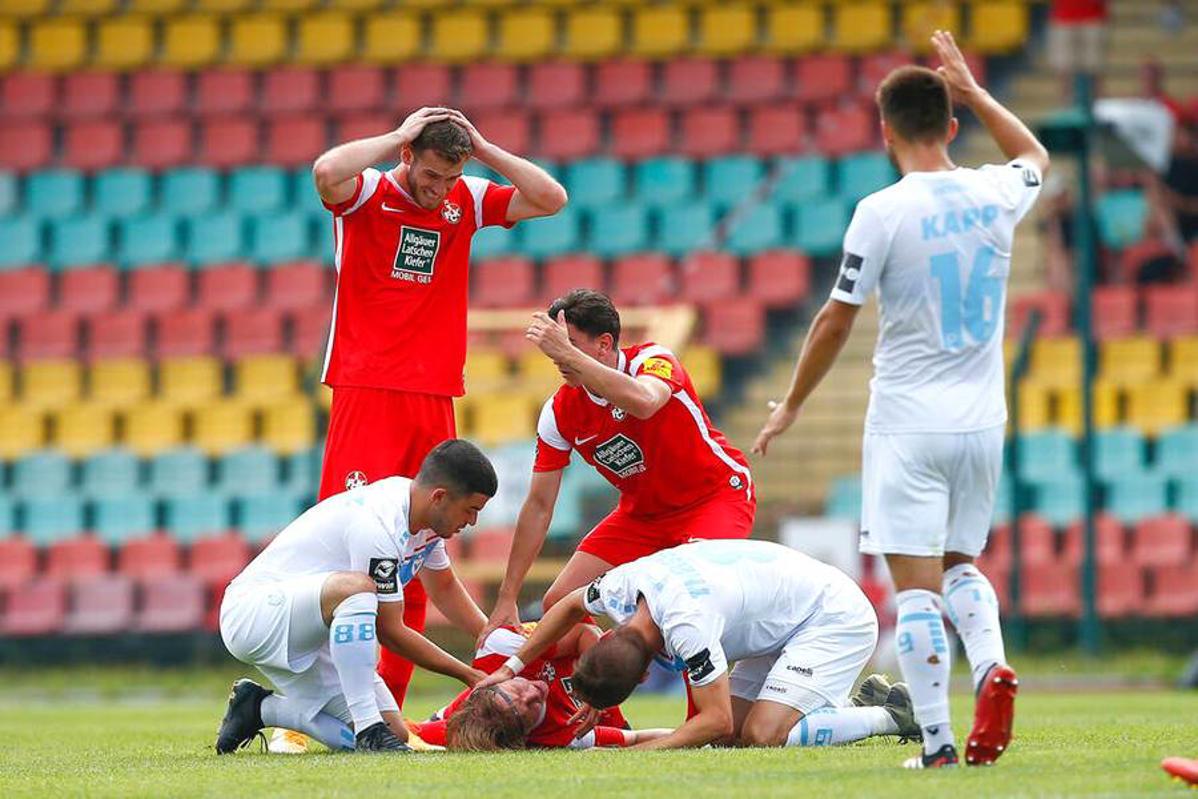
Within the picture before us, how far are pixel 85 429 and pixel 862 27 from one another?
9166 millimetres

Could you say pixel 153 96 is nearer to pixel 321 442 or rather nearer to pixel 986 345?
pixel 321 442

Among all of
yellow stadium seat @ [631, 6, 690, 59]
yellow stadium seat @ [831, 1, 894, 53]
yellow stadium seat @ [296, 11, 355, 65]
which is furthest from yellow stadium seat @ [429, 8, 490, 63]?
yellow stadium seat @ [831, 1, 894, 53]

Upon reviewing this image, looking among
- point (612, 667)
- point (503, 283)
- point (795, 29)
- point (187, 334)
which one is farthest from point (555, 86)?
point (612, 667)

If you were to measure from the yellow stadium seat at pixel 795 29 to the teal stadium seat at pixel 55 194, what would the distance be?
7.66 m

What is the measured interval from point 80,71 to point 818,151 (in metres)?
8.76

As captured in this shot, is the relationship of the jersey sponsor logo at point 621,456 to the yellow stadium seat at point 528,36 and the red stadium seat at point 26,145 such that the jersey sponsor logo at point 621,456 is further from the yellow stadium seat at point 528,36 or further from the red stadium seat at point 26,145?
the red stadium seat at point 26,145

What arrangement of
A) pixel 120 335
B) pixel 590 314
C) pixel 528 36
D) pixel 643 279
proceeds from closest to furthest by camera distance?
pixel 590 314, pixel 643 279, pixel 120 335, pixel 528 36

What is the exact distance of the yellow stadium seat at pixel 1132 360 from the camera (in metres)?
17.9

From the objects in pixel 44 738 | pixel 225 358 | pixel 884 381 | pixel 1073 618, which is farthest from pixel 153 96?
pixel 884 381

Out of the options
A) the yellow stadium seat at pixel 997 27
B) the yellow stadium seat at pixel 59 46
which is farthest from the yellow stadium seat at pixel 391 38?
the yellow stadium seat at pixel 997 27

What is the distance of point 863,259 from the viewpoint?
21.2 ft

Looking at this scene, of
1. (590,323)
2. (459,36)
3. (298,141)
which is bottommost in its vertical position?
(590,323)

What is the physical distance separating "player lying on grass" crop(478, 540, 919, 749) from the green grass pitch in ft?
0.63

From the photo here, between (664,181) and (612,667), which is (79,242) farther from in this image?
(612,667)
